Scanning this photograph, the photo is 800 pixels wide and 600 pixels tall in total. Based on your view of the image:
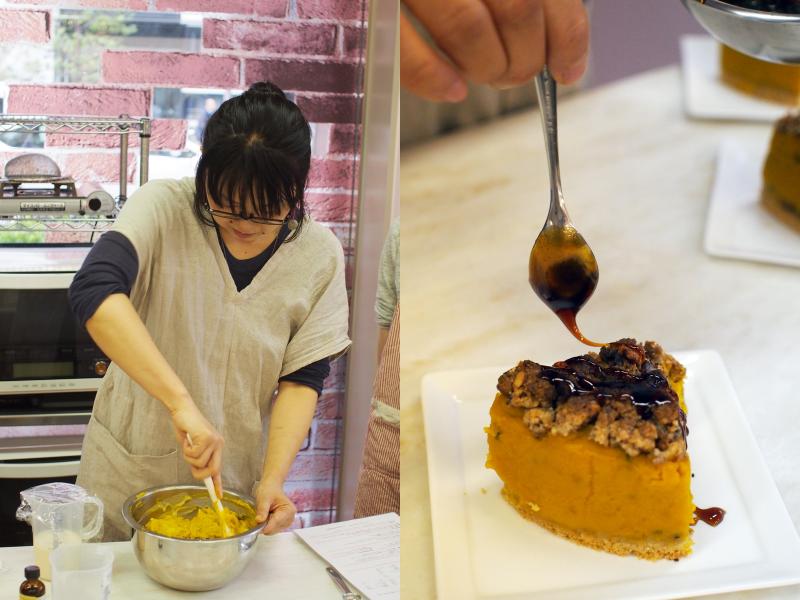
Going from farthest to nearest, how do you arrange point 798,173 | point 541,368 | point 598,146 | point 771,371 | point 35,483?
point 598,146 < point 798,173 < point 771,371 < point 541,368 < point 35,483

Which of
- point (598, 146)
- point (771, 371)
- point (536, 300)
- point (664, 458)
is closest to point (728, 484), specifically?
point (664, 458)

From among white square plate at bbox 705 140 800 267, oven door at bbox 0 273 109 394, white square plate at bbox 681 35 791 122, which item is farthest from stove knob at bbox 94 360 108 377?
white square plate at bbox 681 35 791 122

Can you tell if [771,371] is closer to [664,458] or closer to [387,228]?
[664,458]

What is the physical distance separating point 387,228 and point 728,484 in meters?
0.34

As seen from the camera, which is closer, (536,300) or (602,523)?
(602,523)

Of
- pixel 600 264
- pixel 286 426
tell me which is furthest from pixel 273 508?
pixel 600 264

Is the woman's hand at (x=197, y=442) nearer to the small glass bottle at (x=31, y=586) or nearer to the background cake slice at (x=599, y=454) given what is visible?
the small glass bottle at (x=31, y=586)

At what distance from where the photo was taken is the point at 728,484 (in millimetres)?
755

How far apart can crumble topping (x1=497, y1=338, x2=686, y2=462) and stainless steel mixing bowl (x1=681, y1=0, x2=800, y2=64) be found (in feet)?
0.85

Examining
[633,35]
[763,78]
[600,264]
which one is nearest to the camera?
[600,264]

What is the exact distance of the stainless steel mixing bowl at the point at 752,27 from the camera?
0.72 m

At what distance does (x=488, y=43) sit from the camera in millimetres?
618

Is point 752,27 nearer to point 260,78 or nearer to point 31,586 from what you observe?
point 260,78

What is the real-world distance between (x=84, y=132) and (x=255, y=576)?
0.30 meters
